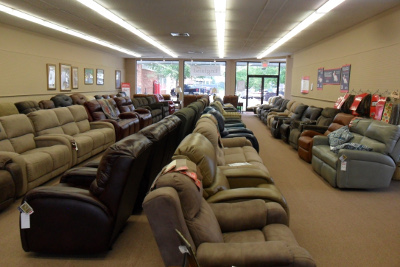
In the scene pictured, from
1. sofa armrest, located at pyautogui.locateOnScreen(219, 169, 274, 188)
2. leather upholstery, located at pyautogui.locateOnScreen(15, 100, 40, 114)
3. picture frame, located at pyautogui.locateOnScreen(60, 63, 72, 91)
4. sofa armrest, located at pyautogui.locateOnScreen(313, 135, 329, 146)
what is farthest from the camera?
picture frame, located at pyautogui.locateOnScreen(60, 63, 72, 91)

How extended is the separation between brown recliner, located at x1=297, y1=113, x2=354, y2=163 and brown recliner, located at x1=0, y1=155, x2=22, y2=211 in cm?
507

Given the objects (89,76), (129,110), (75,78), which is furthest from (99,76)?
(129,110)

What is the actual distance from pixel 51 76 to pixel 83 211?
8.72 meters

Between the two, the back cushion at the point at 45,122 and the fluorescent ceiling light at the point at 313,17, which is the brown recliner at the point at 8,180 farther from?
the fluorescent ceiling light at the point at 313,17

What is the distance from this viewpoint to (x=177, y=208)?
71.2 inches

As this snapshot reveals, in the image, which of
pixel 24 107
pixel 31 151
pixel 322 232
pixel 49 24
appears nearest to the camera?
pixel 322 232

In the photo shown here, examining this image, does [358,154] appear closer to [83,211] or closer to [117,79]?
[83,211]

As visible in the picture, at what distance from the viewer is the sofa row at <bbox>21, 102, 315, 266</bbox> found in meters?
1.84

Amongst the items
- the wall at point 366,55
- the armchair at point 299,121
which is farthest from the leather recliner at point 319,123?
the wall at point 366,55

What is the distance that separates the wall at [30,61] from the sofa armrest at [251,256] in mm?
8116

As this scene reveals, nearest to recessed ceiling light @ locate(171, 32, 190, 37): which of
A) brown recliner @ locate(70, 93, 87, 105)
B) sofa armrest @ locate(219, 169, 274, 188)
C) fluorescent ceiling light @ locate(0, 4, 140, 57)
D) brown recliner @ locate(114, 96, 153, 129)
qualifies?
brown recliner @ locate(114, 96, 153, 129)

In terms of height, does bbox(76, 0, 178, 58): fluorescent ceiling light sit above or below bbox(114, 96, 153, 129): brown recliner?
above

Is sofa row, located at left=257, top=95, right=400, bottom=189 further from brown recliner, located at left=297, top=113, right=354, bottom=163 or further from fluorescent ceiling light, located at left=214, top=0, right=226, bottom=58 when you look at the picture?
fluorescent ceiling light, located at left=214, top=0, right=226, bottom=58

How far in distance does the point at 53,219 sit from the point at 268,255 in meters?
1.85
